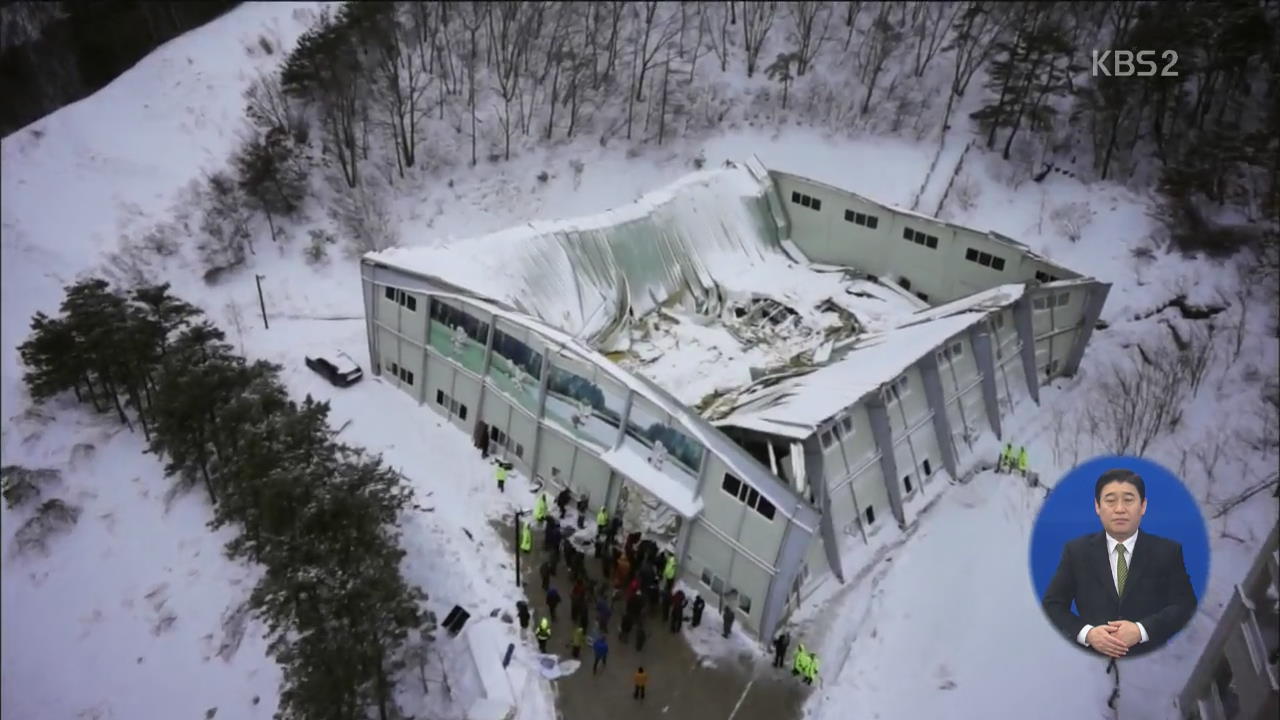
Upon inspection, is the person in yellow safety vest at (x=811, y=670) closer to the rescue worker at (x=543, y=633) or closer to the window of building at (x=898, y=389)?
the rescue worker at (x=543, y=633)

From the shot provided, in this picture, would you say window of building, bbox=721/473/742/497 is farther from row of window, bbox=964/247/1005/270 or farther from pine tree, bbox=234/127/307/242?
pine tree, bbox=234/127/307/242

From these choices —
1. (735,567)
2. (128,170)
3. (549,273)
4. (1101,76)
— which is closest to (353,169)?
(128,170)

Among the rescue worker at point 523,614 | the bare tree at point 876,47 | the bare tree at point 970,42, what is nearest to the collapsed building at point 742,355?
the rescue worker at point 523,614

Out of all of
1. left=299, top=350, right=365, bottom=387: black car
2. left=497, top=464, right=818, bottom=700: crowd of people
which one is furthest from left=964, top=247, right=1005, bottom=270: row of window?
left=299, top=350, right=365, bottom=387: black car

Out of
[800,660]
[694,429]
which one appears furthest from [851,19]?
[800,660]

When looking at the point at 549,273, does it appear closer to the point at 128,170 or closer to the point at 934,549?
the point at 934,549
